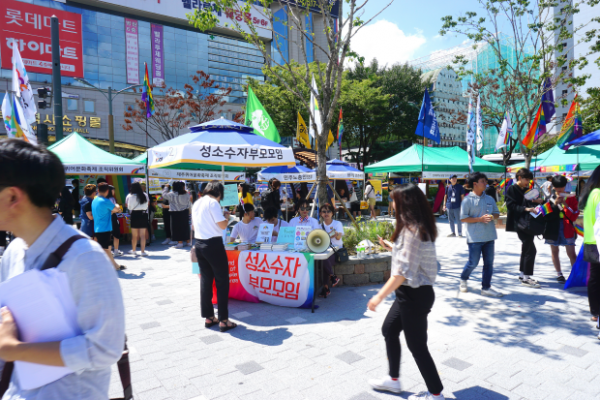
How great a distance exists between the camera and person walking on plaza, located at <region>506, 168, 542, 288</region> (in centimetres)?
577

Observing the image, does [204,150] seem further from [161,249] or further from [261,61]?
[261,61]

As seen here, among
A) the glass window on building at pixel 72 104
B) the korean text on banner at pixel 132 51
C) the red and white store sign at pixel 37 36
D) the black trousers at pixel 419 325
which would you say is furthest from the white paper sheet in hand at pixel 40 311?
the korean text on banner at pixel 132 51

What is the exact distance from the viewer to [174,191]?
32.9 feet

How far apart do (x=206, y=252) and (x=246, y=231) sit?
1.78 metres

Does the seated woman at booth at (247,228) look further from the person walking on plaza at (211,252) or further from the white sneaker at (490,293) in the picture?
the white sneaker at (490,293)

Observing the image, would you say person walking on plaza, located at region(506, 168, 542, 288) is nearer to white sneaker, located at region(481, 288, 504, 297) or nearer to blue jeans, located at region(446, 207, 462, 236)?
white sneaker, located at region(481, 288, 504, 297)

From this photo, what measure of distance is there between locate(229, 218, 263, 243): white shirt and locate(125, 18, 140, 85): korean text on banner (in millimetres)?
29897

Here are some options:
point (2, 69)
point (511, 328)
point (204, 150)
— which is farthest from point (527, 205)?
point (2, 69)

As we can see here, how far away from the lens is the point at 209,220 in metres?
4.40

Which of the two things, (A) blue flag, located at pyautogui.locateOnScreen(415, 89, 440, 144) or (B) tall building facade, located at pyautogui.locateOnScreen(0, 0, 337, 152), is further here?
(B) tall building facade, located at pyautogui.locateOnScreen(0, 0, 337, 152)

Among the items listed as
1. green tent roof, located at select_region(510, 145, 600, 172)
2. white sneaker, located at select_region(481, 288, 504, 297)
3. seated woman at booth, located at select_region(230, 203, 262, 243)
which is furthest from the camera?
green tent roof, located at select_region(510, 145, 600, 172)

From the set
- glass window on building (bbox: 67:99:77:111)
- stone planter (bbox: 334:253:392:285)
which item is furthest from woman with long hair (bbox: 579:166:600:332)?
glass window on building (bbox: 67:99:77:111)

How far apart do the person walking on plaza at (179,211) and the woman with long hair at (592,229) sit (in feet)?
28.0

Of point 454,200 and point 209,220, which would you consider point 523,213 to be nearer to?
point 209,220
